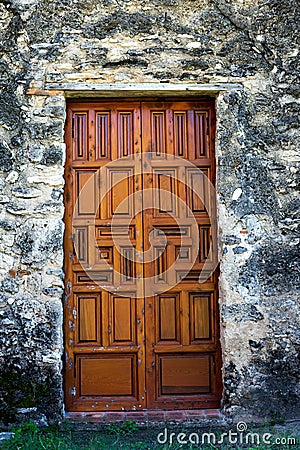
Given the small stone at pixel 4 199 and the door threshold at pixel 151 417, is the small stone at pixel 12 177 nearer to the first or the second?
the small stone at pixel 4 199

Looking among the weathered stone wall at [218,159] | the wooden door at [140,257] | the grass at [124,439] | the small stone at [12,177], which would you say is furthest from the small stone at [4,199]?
the grass at [124,439]

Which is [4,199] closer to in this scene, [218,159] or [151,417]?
[218,159]

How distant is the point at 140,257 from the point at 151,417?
3.99ft

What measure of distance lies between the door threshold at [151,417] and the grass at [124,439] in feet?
0.21

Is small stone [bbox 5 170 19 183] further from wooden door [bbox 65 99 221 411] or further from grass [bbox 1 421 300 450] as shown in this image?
grass [bbox 1 421 300 450]

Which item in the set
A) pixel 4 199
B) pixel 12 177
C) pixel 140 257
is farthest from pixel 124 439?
pixel 12 177

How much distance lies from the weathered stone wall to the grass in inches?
7.0

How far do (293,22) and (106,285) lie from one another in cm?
257

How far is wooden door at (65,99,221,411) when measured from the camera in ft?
14.8

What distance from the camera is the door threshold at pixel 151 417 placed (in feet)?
14.1

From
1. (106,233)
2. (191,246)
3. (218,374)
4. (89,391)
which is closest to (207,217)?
(191,246)

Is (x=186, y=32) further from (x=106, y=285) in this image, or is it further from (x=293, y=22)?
(x=106, y=285)

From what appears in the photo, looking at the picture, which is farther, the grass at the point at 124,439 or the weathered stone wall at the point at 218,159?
the weathered stone wall at the point at 218,159

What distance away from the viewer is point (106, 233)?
4.57m
